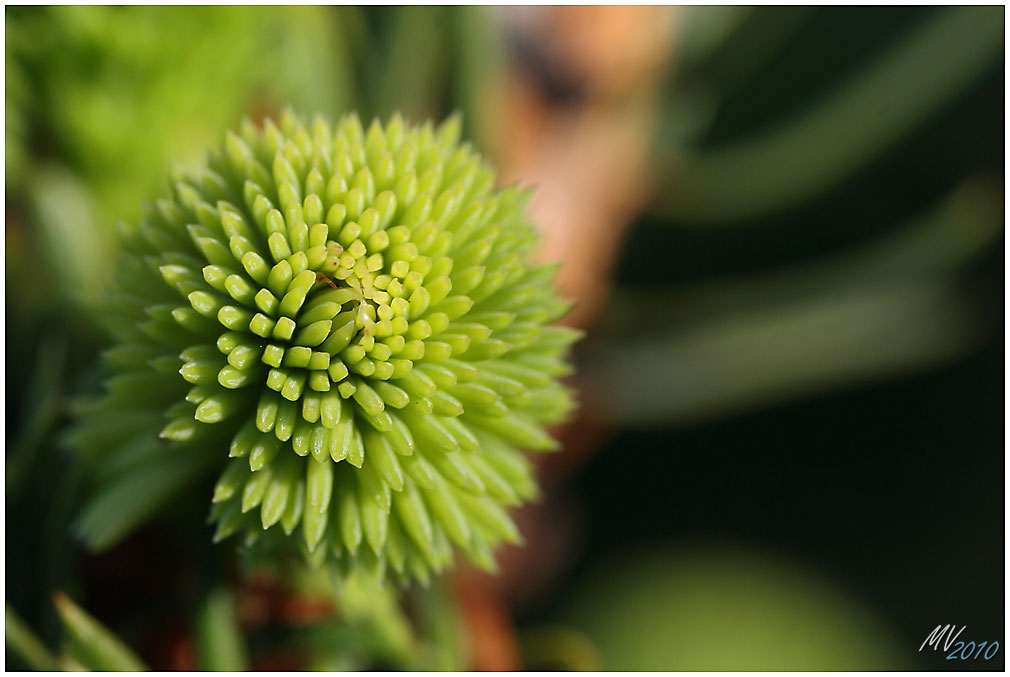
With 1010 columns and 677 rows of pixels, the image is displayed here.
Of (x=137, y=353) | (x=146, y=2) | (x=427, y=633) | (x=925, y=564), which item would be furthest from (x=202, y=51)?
(x=925, y=564)

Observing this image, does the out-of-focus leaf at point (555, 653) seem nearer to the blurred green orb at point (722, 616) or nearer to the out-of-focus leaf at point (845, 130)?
the blurred green orb at point (722, 616)

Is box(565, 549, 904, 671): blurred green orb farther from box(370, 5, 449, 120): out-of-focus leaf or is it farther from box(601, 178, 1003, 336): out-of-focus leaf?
box(370, 5, 449, 120): out-of-focus leaf

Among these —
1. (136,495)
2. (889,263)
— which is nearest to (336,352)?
(136,495)

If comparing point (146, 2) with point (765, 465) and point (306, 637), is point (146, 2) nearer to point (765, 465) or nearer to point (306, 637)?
point (306, 637)

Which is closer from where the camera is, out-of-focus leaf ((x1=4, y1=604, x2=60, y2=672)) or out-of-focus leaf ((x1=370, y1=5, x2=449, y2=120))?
out-of-focus leaf ((x1=4, y1=604, x2=60, y2=672))

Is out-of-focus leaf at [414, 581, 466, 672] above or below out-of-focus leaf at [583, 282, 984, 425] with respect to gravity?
below

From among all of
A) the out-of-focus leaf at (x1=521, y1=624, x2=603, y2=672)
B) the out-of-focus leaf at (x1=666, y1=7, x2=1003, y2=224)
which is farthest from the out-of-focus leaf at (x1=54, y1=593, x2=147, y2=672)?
the out-of-focus leaf at (x1=666, y1=7, x2=1003, y2=224)

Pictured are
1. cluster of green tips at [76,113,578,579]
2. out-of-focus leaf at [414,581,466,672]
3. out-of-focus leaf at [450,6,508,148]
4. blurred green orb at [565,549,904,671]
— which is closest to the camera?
cluster of green tips at [76,113,578,579]
